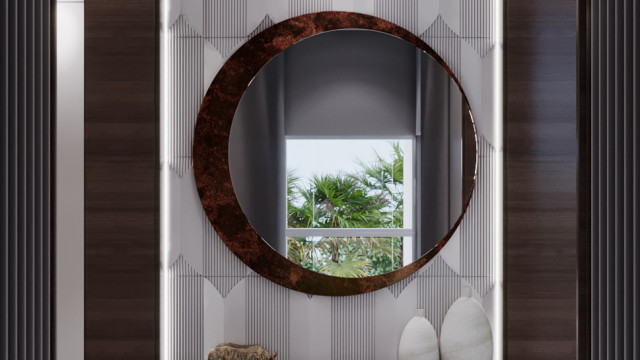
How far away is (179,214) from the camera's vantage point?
1651mm

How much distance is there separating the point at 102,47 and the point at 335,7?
0.70m

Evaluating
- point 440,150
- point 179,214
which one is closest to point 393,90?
point 440,150

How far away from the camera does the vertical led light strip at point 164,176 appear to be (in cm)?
164

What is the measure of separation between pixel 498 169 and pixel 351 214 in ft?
1.56

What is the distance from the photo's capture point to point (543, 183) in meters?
1.55

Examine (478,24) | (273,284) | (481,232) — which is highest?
(478,24)

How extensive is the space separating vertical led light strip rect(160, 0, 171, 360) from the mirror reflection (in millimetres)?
211

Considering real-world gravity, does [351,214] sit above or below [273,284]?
above

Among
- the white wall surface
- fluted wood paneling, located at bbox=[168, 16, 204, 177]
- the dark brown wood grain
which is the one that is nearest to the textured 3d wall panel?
fluted wood paneling, located at bbox=[168, 16, 204, 177]
